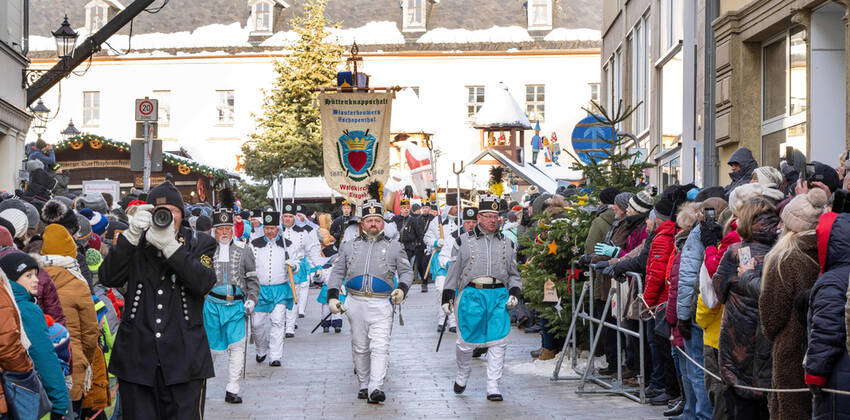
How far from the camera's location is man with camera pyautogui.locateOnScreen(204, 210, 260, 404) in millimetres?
12289

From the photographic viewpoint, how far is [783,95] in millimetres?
15172

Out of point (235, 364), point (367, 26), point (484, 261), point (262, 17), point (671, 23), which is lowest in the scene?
point (235, 364)

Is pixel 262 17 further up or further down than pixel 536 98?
further up

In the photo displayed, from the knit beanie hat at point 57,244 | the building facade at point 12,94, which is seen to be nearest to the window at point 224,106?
the building facade at point 12,94

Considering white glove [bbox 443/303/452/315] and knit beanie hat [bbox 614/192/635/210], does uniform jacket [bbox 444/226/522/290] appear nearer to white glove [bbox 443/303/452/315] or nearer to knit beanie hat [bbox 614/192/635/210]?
white glove [bbox 443/303/452/315]

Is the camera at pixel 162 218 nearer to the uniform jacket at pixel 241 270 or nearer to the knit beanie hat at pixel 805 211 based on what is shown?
the knit beanie hat at pixel 805 211

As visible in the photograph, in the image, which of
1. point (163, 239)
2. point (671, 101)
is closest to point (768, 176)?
point (163, 239)

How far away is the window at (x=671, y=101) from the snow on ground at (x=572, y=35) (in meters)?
41.9

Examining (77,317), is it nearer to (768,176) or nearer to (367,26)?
(768,176)

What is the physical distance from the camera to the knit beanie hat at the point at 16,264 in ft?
21.9

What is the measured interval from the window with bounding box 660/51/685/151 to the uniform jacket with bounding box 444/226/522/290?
7.74 metres

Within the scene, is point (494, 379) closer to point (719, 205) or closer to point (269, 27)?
point (719, 205)

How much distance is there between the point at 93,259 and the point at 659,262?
4634 millimetres

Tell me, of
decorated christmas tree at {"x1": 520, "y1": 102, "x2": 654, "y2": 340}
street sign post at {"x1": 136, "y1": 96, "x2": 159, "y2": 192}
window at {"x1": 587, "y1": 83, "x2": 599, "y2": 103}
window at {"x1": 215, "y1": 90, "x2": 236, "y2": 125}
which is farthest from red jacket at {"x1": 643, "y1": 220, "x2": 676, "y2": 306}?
window at {"x1": 215, "y1": 90, "x2": 236, "y2": 125}
